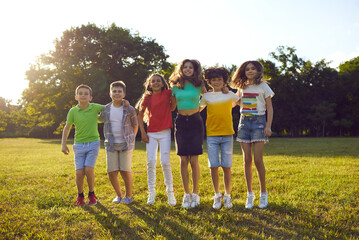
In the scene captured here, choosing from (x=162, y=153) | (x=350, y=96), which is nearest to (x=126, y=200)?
(x=162, y=153)

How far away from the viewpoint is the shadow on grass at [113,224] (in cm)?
294

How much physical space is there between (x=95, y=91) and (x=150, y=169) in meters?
21.6

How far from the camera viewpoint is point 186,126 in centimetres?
398

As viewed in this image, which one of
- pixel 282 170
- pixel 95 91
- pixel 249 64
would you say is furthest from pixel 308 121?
pixel 249 64

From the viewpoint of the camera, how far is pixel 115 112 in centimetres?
423

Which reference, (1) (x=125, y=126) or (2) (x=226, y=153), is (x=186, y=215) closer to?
(2) (x=226, y=153)

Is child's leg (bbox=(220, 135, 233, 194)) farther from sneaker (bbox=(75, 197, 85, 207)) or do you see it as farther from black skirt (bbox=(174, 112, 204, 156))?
sneaker (bbox=(75, 197, 85, 207))

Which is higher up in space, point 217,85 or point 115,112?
point 217,85

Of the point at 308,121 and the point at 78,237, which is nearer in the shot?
the point at 78,237

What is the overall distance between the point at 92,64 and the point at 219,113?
25217mm

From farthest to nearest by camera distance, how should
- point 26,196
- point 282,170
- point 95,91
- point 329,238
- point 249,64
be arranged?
1. point 95,91
2. point 282,170
3. point 26,196
4. point 249,64
5. point 329,238

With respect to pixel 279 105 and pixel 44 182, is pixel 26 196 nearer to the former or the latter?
pixel 44 182

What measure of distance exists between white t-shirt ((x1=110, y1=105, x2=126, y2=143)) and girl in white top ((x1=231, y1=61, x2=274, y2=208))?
1788 millimetres

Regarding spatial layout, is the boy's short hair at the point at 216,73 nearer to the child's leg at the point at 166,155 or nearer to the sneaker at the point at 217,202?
the child's leg at the point at 166,155
